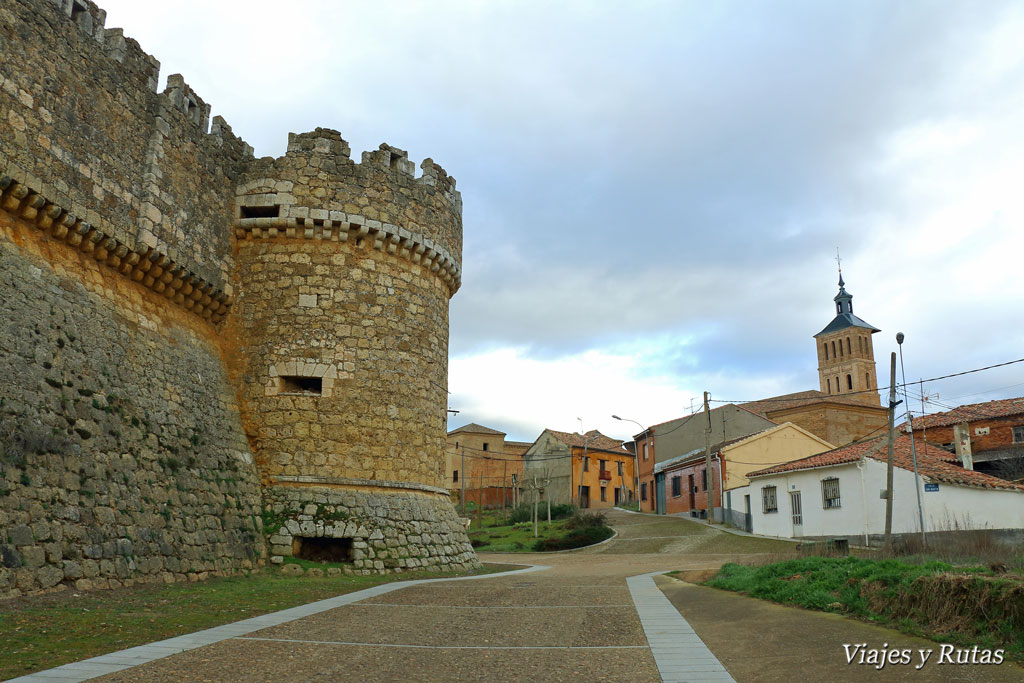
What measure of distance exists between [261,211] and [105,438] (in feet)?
20.3

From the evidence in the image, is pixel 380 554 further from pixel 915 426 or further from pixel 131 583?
pixel 915 426

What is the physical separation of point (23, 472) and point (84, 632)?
9.53 ft

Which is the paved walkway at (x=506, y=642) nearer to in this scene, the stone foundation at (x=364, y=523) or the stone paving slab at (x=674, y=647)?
the stone paving slab at (x=674, y=647)

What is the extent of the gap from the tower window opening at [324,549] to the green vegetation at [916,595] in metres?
7.02

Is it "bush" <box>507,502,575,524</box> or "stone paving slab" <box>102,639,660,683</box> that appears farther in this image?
"bush" <box>507,502,575,524</box>

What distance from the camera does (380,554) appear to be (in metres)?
13.9

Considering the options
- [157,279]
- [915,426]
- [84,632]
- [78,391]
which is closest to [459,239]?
[157,279]

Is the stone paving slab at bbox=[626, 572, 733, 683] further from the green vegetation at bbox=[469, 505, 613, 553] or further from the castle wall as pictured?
the green vegetation at bbox=[469, 505, 613, 553]

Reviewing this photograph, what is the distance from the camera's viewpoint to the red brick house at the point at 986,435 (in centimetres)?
3444

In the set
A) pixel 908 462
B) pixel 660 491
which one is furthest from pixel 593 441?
pixel 908 462

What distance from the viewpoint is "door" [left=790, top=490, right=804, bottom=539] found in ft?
89.4

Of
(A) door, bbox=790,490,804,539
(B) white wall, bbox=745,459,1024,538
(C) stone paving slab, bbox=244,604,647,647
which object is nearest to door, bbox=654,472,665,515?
(A) door, bbox=790,490,804,539

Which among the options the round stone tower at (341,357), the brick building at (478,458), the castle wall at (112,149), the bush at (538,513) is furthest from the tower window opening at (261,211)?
the brick building at (478,458)

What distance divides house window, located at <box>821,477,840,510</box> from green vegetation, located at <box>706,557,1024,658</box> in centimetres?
1686
